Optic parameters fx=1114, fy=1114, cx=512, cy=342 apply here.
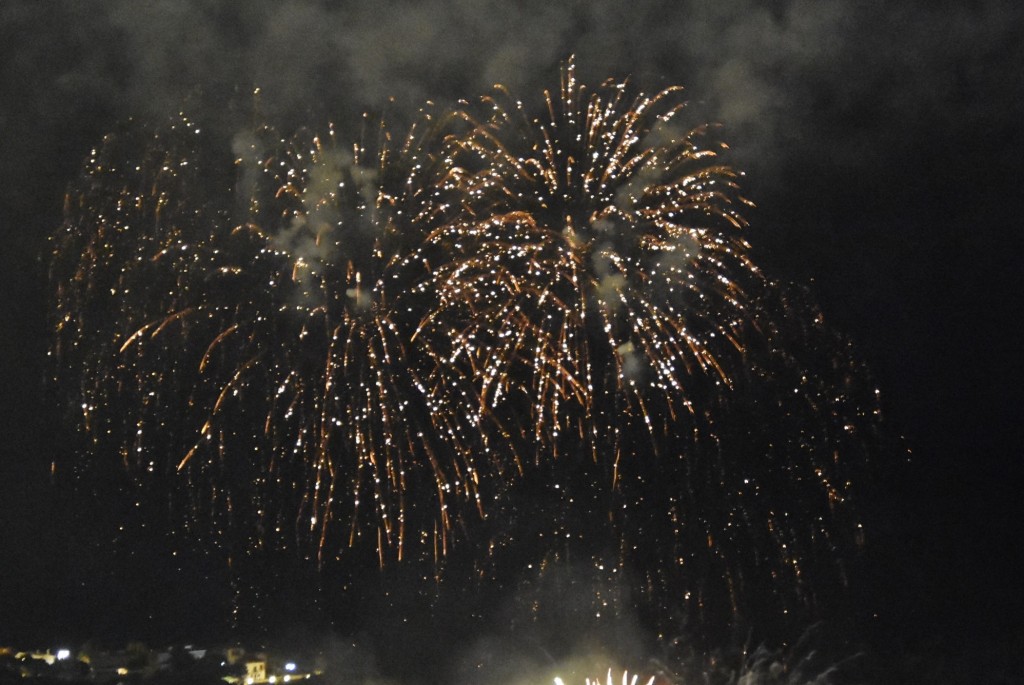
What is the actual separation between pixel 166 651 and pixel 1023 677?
15.8 meters

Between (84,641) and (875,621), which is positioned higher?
(84,641)

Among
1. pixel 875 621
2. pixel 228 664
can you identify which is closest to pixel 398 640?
→ pixel 228 664

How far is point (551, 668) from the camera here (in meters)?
20.6

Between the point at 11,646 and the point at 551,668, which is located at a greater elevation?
the point at 11,646

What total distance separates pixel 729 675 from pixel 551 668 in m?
3.28

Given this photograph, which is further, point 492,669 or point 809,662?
point 492,669

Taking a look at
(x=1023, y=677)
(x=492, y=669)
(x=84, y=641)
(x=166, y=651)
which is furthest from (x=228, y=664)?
(x=1023, y=677)

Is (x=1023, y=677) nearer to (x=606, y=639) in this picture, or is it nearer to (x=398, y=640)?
(x=606, y=639)

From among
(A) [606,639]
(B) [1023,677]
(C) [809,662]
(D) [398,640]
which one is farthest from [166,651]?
(B) [1023,677]

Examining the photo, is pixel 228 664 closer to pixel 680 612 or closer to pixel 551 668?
pixel 551 668

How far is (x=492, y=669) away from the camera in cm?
2148

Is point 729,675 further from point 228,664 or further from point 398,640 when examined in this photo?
point 228,664

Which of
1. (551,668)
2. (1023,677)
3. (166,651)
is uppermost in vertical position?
(166,651)

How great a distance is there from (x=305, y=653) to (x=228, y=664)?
5.57 feet
